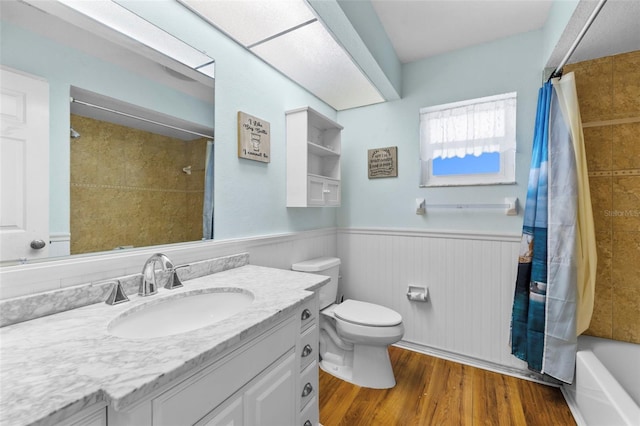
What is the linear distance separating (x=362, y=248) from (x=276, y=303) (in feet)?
5.51

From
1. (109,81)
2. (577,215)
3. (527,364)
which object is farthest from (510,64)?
(109,81)

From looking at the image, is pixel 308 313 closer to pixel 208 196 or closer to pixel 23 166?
pixel 208 196

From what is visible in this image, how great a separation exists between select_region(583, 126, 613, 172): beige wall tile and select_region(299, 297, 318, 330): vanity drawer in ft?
6.59

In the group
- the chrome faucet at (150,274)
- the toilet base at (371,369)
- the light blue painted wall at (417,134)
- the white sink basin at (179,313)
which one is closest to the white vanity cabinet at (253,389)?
the white sink basin at (179,313)

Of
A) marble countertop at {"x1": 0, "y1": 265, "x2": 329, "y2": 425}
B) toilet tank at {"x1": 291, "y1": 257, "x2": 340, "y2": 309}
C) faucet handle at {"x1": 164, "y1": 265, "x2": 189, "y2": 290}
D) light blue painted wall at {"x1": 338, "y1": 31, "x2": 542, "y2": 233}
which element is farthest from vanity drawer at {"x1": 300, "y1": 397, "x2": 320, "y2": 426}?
light blue painted wall at {"x1": 338, "y1": 31, "x2": 542, "y2": 233}

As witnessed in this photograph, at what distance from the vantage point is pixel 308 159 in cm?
213

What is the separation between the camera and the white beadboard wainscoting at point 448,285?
201cm

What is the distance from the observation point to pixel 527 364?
1.87 meters

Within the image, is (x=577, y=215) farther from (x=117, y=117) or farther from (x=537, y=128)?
(x=117, y=117)

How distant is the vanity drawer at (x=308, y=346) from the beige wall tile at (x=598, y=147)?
6.74ft

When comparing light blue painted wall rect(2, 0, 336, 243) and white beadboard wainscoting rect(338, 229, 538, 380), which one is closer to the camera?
light blue painted wall rect(2, 0, 336, 243)

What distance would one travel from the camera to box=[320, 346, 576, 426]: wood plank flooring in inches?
60.9

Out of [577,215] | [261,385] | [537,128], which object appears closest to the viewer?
[261,385]

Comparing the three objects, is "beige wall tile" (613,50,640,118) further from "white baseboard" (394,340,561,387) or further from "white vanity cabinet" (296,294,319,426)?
"white vanity cabinet" (296,294,319,426)
